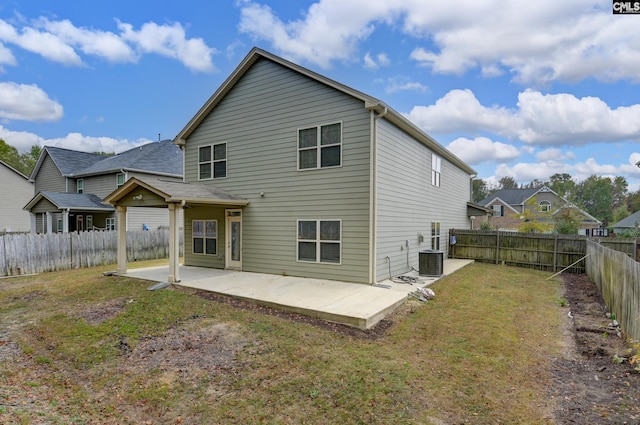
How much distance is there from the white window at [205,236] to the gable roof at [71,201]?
1049 centimetres

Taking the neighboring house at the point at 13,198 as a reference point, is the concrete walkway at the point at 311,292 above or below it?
below

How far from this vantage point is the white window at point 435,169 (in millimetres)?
14070

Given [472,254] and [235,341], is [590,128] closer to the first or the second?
[472,254]

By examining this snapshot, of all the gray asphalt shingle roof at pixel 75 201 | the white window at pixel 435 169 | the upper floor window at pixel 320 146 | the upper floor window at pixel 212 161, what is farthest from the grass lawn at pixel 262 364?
the gray asphalt shingle roof at pixel 75 201

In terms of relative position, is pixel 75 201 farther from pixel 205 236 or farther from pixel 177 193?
pixel 177 193

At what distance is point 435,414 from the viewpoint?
3492 mm

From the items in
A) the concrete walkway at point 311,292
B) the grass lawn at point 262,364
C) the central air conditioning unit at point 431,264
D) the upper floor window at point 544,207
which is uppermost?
the upper floor window at point 544,207

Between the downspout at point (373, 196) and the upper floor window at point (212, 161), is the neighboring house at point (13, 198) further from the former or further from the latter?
the downspout at point (373, 196)

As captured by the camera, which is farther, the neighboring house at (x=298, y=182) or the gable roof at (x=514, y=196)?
the gable roof at (x=514, y=196)

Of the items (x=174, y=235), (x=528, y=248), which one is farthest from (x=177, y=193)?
(x=528, y=248)

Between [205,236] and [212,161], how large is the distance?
2.89 metres

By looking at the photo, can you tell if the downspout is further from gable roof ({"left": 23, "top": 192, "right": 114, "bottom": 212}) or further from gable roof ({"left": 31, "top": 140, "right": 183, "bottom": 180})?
gable roof ({"left": 23, "top": 192, "right": 114, "bottom": 212})

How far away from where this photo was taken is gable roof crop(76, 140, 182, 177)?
66.5 feet

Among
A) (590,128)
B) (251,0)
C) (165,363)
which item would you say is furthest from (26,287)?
(590,128)
